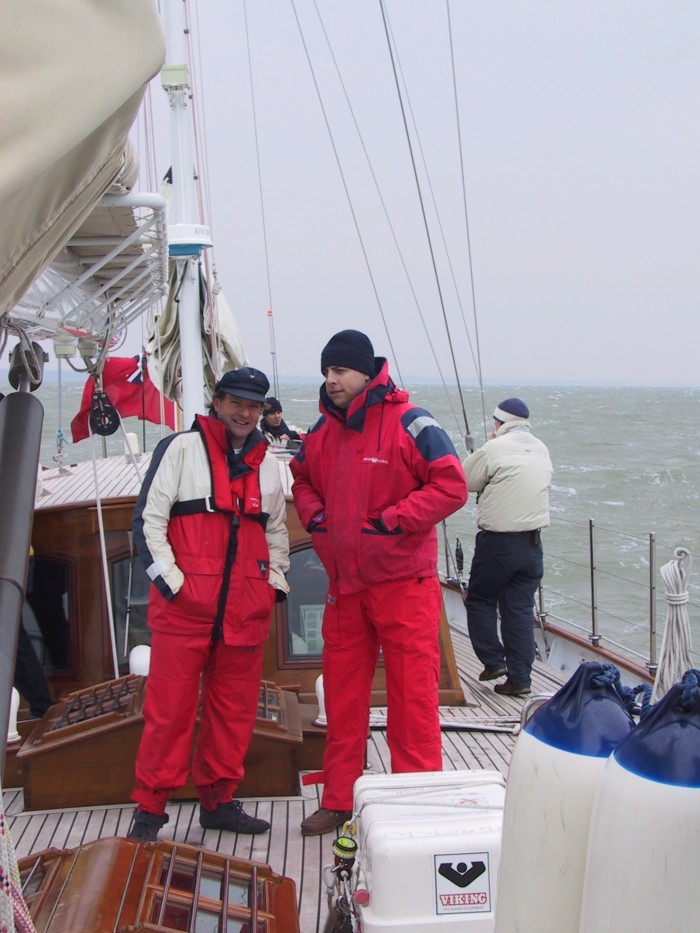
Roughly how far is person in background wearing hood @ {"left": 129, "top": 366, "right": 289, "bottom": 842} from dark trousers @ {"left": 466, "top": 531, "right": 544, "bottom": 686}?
2178 millimetres

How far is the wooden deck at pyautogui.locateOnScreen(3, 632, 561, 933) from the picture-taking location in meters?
3.29

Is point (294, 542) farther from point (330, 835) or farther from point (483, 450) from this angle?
point (330, 835)

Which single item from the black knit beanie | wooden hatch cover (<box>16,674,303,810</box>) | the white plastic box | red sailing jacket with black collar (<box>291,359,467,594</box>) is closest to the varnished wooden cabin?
wooden hatch cover (<box>16,674,303,810</box>)

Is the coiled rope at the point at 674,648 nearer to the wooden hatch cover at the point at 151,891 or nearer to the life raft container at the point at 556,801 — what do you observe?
the life raft container at the point at 556,801

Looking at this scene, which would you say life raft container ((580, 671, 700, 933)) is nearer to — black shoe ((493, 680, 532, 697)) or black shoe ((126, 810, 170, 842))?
black shoe ((126, 810, 170, 842))

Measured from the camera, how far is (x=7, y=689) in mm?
1673

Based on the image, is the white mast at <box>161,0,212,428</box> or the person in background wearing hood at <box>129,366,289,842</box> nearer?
the person in background wearing hood at <box>129,366,289,842</box>

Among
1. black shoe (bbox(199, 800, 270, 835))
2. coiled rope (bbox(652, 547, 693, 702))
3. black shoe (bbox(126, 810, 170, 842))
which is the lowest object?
black shoe (bbox(199, 800, 270, 835))

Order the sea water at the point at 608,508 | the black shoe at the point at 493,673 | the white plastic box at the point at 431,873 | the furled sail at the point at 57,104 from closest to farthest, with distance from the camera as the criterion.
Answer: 1. the furled sail at the point at 57,104
2. the white plastic box at the point at 431,873
3. the black shoe at the point at 493,673
4. the sea water at the point at 608,508

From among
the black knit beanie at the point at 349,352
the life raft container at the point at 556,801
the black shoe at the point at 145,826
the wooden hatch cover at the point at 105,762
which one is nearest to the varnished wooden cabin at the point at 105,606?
the wooden hatch cover at the point at 105,762

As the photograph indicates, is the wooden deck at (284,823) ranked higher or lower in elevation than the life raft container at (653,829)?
lower

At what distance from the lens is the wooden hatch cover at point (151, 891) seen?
2.51 meters

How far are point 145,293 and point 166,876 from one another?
10.5 ft

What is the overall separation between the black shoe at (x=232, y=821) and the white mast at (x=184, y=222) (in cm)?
247
